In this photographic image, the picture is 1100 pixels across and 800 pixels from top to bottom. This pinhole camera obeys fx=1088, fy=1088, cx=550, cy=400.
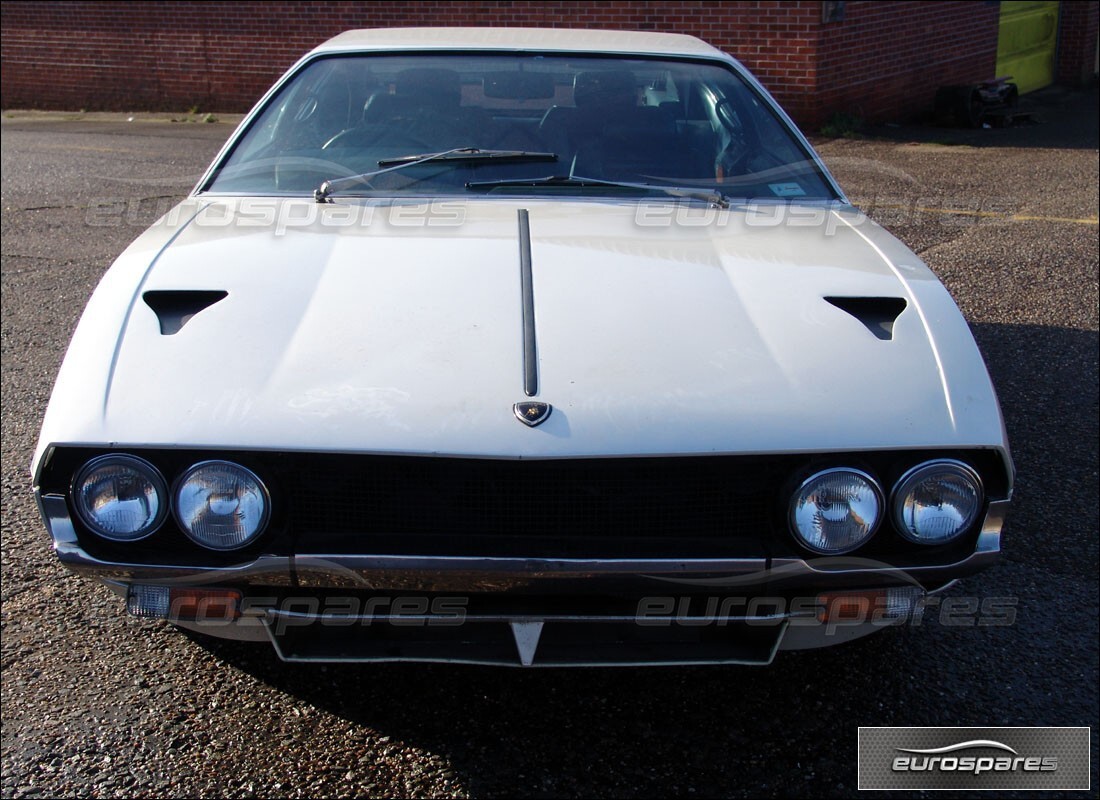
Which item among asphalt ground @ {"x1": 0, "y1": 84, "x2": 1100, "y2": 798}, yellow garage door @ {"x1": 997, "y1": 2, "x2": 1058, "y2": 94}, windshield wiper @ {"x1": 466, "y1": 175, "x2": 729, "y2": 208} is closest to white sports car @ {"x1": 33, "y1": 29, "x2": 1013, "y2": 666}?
asphalt ground @ {"x1": 0, "y1": 84, "x2": 1100, "y2": 798}

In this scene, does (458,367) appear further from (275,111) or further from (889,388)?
(275,111)

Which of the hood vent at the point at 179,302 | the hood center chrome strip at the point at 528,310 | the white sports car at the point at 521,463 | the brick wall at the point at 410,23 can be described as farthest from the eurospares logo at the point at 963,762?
the brick wall at the point at 410,23

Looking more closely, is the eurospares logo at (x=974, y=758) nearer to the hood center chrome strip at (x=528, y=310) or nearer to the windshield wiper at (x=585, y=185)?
the hood center chrome strip at (x=528, y=310)

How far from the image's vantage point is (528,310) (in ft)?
7.88

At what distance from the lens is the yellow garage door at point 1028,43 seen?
13344 mm

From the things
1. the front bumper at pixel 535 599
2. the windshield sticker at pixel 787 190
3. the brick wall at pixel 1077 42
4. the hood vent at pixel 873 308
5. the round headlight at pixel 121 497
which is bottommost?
the brick wall at pixel 1077 42

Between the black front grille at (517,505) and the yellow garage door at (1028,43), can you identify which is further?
the yellow garage door at (1028,43)

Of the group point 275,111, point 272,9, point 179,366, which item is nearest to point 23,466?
point 275,111

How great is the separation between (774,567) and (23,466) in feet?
8.92

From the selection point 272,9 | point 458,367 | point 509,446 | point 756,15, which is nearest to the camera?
point 509,446

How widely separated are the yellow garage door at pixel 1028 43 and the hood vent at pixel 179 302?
42.5 feet

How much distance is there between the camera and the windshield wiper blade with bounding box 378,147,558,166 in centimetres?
318

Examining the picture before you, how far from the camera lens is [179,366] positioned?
2.21m

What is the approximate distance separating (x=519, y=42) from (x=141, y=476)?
2.14 meters
